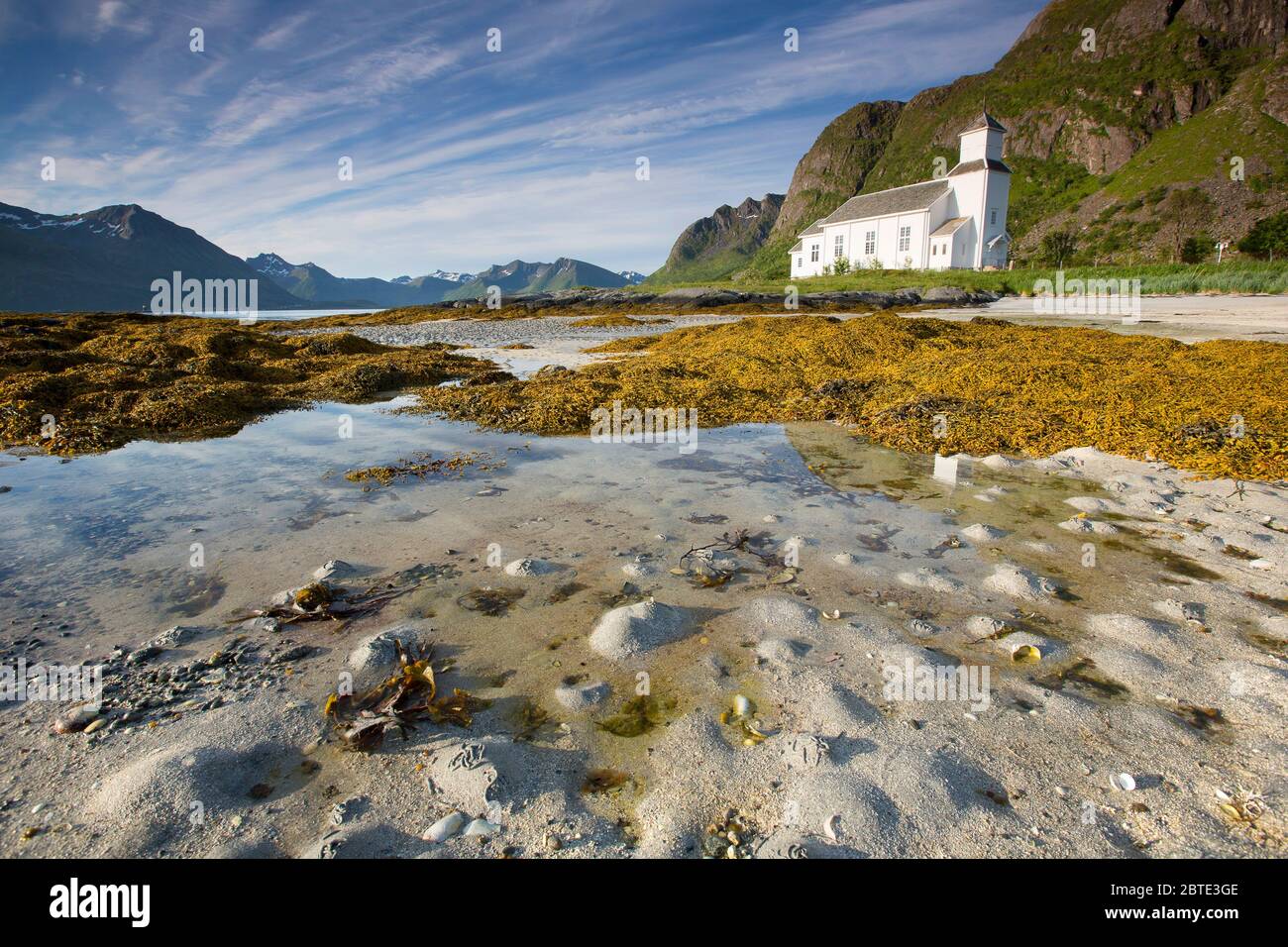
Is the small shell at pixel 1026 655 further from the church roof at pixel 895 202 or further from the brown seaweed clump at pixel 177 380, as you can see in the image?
the church roof at pixel 895 202

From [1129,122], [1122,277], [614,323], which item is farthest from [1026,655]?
[1129,122]

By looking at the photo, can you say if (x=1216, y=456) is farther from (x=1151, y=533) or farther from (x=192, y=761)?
(x=192, y=761)

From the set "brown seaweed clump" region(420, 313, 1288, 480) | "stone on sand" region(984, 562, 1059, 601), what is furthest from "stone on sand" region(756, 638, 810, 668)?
"brown seaweed clump" region(420, 313, 1288, 480)

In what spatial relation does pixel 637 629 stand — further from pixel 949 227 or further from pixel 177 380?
pixel 949 227

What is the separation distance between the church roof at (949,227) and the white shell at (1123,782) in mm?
64509

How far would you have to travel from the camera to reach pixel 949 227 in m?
56.5

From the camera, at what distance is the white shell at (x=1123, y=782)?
7.12 ft

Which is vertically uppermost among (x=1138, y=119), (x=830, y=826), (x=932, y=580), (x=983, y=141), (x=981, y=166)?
(x=1138, y=119)

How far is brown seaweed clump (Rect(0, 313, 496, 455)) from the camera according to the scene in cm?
861

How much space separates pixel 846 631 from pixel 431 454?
17.4 feet

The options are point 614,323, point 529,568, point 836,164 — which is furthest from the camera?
point 836,164

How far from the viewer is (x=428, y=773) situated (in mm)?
2270

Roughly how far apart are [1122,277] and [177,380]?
4119 centimetres

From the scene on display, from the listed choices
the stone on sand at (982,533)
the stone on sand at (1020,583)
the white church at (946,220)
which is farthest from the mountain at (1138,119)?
the stone on sand at (1020,583)
